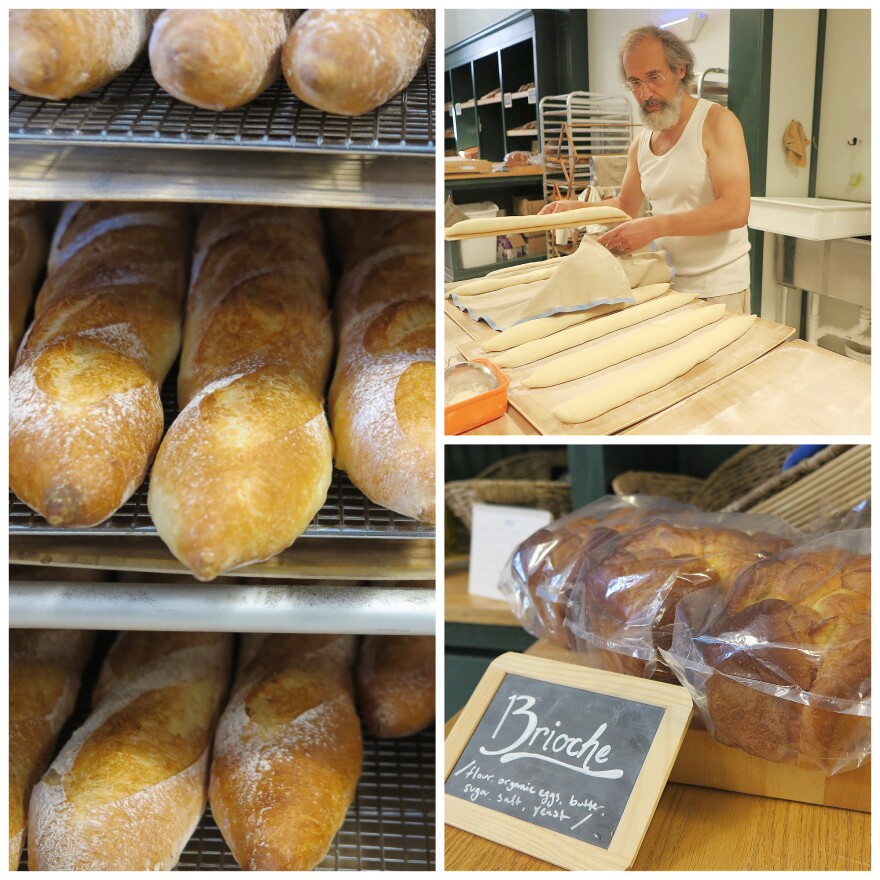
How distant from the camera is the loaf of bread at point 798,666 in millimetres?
844

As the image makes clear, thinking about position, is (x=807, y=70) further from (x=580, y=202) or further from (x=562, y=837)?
(x=562, y=837)

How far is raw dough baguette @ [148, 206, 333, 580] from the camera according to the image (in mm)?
867

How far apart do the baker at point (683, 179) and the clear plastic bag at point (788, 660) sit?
1.06 ft

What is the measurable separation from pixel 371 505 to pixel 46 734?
0.59 metres

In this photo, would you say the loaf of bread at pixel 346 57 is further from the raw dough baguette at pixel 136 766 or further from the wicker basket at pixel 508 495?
the wicker basket at pixel 508 495

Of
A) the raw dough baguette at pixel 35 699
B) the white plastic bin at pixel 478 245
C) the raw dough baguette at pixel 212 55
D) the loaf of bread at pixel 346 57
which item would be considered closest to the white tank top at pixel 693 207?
the white plastic bin at pixel 478 245

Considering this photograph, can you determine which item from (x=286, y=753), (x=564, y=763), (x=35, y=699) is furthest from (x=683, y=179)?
(x=35, y=699)

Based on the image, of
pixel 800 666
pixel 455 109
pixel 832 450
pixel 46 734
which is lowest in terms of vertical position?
pixel 46 734

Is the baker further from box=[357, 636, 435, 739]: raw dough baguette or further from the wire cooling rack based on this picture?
box=[357, 636, 435, 739]: raw dough baguette

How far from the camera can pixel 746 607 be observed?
931 mm

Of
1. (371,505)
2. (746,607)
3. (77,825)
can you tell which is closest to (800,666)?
(746,607)

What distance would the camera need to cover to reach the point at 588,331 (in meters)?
0.95

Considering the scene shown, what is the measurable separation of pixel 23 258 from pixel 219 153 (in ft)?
1.60

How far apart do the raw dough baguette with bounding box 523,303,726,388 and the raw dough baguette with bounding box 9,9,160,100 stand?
0.58 meters
